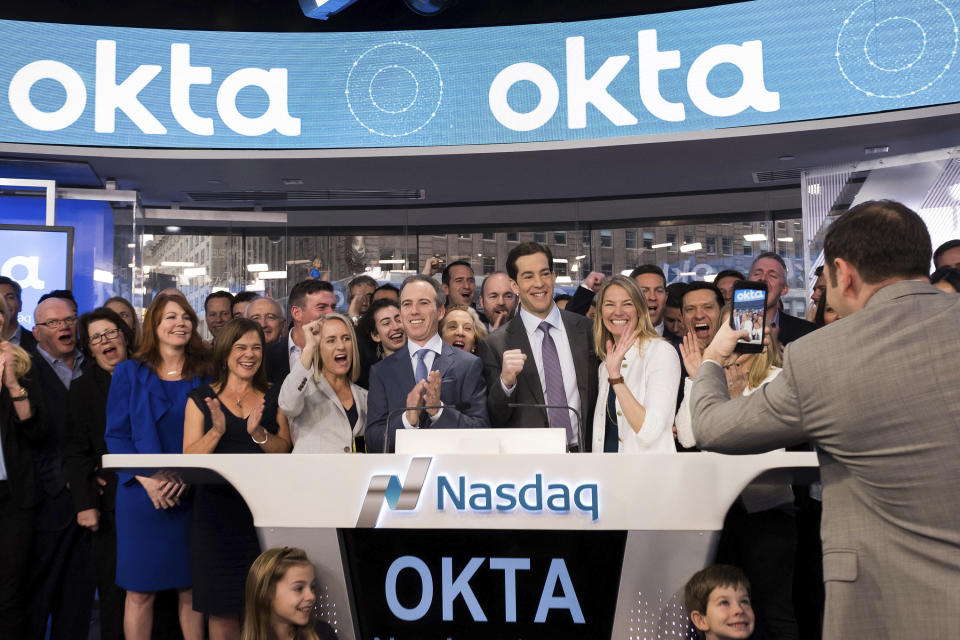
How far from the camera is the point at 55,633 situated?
14.7 feet

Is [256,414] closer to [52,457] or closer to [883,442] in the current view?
[52,457]

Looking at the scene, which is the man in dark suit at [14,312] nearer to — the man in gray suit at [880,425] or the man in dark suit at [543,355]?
the man in dark suit at [543,355]

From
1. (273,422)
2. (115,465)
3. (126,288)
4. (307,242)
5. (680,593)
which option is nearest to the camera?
(680,593)

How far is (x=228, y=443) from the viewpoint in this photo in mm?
3934

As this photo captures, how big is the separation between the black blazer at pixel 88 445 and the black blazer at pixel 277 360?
34.9 inches

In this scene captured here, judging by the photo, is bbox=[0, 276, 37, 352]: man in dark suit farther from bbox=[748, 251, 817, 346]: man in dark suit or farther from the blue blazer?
bbox=[748, 251, 817, 346]: man in dark suit

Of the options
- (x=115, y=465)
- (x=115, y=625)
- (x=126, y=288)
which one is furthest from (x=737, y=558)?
(x=126, y=288)

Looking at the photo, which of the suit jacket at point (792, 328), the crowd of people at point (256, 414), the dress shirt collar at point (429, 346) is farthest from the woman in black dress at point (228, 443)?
the suit jacket at point (792, 328)

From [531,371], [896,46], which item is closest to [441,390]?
[531,371]

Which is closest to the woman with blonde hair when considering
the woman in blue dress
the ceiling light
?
the woman in blue dress

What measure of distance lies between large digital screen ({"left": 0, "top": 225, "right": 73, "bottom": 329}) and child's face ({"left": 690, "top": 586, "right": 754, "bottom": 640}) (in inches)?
212

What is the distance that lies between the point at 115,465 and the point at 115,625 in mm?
1805

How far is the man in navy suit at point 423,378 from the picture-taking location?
11.8 feet

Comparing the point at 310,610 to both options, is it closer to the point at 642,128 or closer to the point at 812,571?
the point at 812,571
